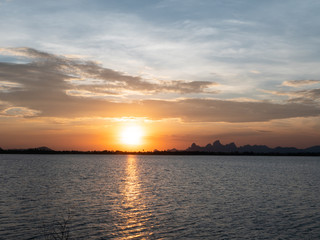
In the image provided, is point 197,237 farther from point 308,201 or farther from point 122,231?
point 308,201

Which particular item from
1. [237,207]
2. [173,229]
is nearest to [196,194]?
[237,207]

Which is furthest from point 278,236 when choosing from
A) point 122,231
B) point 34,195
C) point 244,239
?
point 34,195

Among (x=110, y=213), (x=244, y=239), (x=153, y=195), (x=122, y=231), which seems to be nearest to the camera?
(x=244, y=239)

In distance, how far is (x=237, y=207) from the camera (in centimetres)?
4344

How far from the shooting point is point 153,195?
2183 inches

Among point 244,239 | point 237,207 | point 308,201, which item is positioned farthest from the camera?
point 308,201

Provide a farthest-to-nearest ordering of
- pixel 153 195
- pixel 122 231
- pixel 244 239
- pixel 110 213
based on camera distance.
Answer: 1. pixel 153 195
2. pixel 110 213
3. pixel 122 231
4. pixel 244 239

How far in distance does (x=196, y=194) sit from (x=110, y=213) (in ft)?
73.5

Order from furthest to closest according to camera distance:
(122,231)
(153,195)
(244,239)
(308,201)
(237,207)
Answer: (153,195), (308,201), (237,207), (122,231), (244,239)

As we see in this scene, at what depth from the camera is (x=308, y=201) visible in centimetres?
5022

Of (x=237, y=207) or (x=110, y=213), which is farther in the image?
(x=237, y=207)

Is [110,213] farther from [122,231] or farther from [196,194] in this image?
[196,194]

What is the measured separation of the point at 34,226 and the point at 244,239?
816 inches

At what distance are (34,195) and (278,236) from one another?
40664 millimetres
